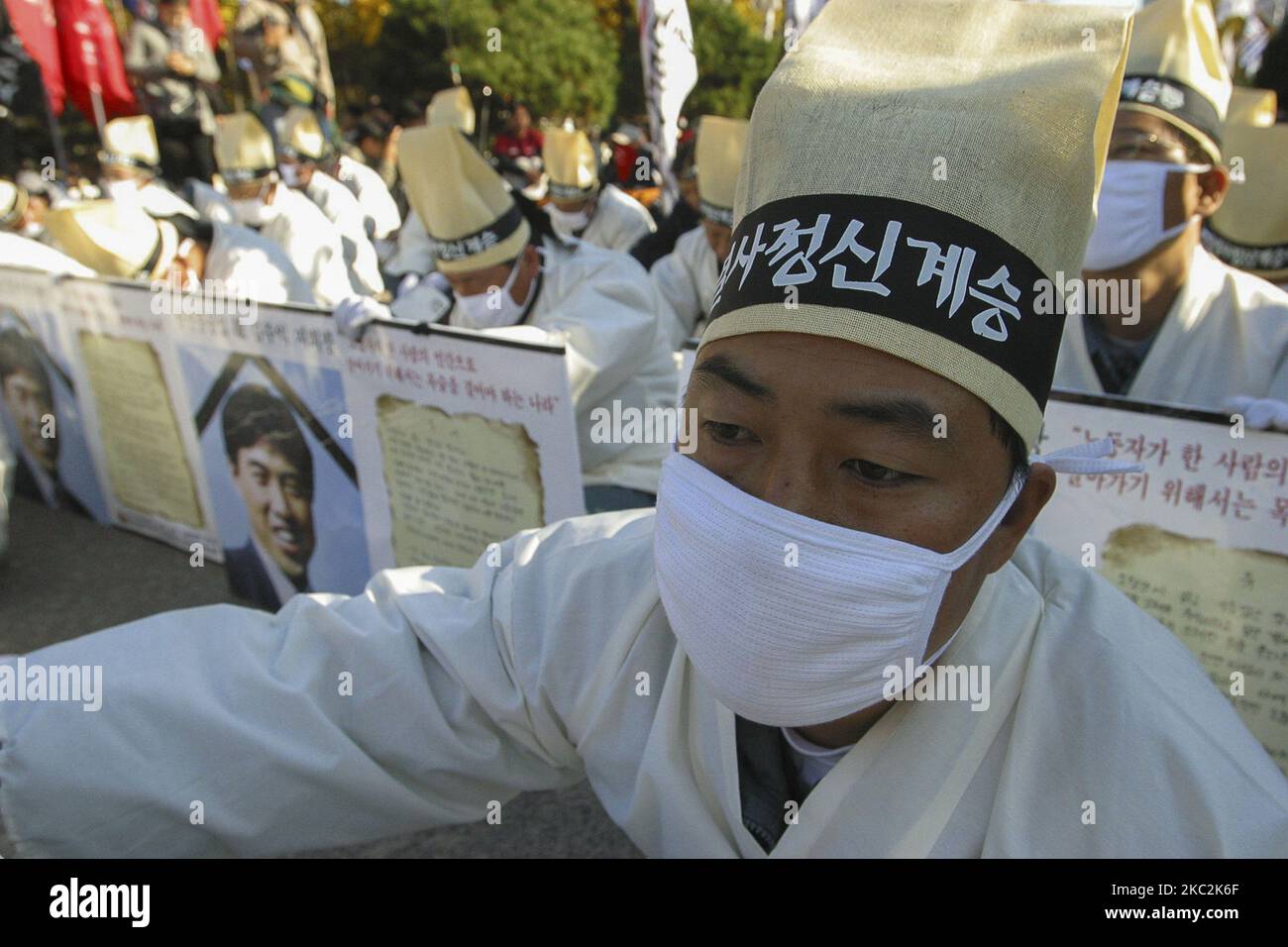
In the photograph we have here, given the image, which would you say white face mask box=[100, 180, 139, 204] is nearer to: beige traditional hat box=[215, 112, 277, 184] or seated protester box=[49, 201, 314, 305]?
beige traditional hat box=[215, 112, 277, 184]

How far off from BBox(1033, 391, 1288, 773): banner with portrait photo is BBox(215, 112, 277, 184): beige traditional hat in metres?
6.92

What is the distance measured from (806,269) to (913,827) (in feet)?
2.30

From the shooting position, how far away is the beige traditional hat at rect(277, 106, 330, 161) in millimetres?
8461

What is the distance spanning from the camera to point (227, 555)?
13.3 ft

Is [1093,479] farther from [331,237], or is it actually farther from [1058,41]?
[331,237]

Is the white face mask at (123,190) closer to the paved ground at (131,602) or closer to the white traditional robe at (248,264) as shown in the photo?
the white traditional robe at (248,264)

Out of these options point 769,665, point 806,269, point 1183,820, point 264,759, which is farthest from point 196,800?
point 1183,820

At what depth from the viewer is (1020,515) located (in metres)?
1.14

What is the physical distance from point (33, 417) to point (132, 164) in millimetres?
4542

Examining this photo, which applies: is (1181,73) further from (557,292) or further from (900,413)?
(900,413)

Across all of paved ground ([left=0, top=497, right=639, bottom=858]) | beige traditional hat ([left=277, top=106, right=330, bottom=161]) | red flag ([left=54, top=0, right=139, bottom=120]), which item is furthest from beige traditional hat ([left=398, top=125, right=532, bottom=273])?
red flag ([left=54, top=0, right=139, bottom=120])

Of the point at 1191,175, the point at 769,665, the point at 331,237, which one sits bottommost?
the point at 331,237

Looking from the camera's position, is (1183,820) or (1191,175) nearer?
(1183,820)

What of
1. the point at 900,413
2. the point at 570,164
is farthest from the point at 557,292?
the point at 570,164
